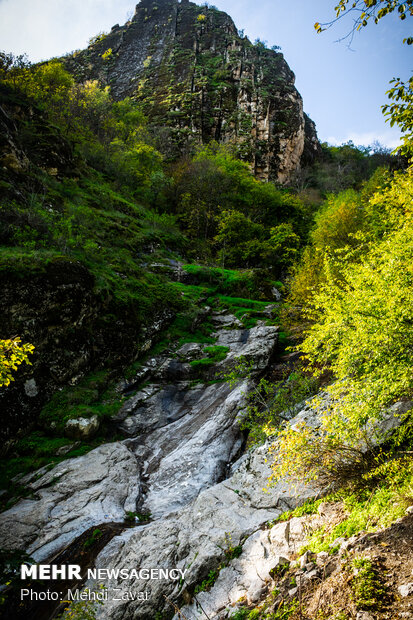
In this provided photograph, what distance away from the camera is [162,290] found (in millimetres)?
18734

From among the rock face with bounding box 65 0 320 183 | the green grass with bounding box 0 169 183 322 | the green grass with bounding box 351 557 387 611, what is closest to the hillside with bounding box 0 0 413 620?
the green grass with bounding box 351 557 387 611

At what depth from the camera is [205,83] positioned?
177ft

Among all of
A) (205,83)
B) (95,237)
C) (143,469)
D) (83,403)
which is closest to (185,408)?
(143,469)

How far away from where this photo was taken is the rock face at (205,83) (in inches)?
1987

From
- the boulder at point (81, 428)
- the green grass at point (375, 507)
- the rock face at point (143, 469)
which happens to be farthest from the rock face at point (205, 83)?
the green grass at point (375, 507)

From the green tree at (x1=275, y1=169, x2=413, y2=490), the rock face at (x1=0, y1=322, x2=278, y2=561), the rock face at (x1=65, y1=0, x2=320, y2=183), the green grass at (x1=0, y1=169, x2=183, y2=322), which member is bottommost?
the rock face at (x1=0, y1=322, x2=278, y2=561)

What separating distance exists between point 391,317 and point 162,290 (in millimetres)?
14910

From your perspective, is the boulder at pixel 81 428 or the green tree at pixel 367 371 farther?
the boulder at pixel 81 428

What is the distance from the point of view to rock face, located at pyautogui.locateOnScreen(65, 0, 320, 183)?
166 feet

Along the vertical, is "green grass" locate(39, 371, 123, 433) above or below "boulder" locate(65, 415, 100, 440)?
above

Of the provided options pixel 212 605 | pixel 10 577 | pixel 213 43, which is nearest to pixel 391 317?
pixel 212 605

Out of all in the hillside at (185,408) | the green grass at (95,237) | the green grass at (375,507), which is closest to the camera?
the green grass at (375,507)

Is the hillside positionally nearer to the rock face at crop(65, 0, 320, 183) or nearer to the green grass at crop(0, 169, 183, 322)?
the green grass at crop(0, 169, 183, 322)

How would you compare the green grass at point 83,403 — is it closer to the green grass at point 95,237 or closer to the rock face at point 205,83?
the green grass at point 95,237
